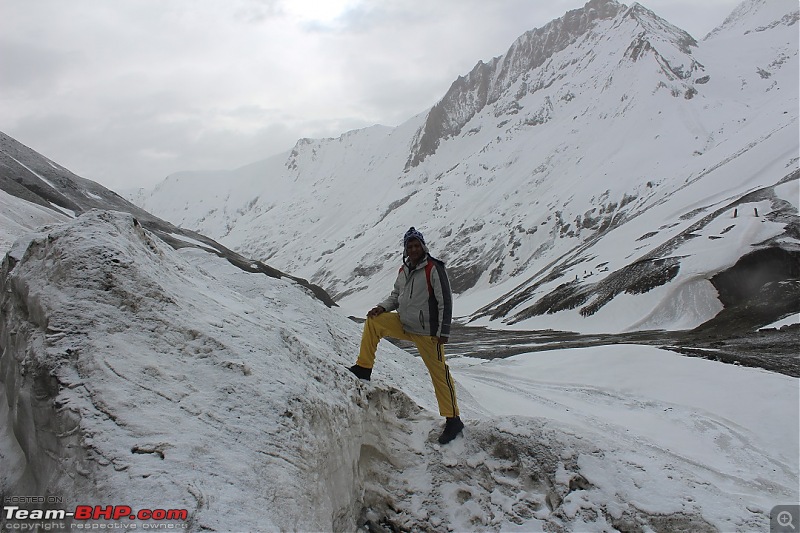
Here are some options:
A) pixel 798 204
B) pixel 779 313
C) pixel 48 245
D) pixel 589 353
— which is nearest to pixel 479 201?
pixel 798 204

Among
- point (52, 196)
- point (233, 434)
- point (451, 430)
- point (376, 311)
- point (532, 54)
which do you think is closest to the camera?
point (233, 434)

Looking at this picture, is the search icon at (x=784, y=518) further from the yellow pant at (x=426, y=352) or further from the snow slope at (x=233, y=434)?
the yellow pant at (x=426, y=352)

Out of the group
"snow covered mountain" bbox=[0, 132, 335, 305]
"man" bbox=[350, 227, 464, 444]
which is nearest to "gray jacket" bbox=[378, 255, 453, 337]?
"man" bbox=[350, 227, 464, 444]

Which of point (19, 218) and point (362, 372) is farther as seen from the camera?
point (19, 218)

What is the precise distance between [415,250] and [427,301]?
0.53m

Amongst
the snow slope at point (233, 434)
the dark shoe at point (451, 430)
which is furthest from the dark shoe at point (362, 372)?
the dark shoe at point (451, 430)

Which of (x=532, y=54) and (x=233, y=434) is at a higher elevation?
(x=532, y=54)

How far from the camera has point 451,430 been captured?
4.99 meters

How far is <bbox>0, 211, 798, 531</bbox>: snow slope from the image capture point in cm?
323

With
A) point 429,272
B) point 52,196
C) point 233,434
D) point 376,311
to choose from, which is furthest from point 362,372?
point 52,196

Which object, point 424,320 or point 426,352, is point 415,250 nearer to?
point 424,320

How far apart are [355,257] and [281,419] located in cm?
12981

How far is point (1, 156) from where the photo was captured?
2977cm

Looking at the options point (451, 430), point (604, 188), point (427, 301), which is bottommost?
point (451, 430)
